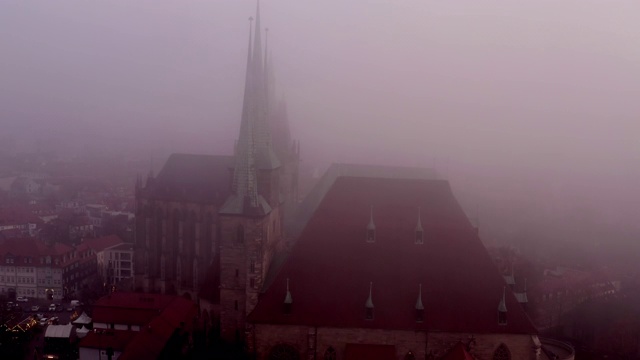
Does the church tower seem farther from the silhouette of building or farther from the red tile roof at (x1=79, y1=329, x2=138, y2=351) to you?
the red tile roof at (x1=79, y1=329, x2=138, y2=351)

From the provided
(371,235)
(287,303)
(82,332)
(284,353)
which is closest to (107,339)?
(82,332)

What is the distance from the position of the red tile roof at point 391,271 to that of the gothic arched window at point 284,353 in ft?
3.76

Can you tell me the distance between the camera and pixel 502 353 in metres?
25.9

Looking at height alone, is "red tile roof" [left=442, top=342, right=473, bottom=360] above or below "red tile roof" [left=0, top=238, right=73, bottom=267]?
above

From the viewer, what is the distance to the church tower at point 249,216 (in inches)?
1071

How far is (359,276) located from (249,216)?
17.2ft

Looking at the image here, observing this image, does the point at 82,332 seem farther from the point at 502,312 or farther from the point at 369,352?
the point at 502,312

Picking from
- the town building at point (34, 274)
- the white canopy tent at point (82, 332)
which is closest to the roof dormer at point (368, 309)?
the white canopy tent at point (82, 332)

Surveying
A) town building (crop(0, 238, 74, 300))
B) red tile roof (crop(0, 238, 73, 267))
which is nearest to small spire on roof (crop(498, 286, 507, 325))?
town building (crop(0, 238, 74, 300))

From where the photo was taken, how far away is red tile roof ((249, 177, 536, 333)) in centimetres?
2595

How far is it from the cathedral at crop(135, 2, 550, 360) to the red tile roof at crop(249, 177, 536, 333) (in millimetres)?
41

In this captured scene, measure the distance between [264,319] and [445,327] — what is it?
286 inches

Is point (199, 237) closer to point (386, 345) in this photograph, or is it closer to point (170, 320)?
point (170, 320)

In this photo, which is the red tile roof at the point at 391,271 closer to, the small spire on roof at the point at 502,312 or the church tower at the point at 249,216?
the small spire on roof at the point at 502,312
